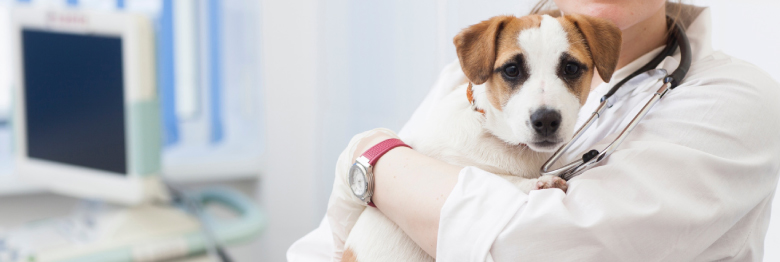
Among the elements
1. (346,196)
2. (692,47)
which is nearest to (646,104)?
(692,47)

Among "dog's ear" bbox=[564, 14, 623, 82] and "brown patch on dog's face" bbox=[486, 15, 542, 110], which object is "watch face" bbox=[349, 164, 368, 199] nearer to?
"brown patch on dog's face" bbox=[486, 15, 542, 110]

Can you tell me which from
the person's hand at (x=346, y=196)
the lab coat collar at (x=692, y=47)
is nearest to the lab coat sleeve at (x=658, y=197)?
the lab coat collar at (x=692, y=47)

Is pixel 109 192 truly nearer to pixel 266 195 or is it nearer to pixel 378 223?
pixel 266 195

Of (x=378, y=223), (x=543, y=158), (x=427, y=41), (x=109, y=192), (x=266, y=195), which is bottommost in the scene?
(x=266, y=195)

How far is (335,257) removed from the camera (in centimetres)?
99

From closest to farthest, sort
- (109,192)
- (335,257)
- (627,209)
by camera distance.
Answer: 1. (627,209)
2. (335,257)
3. (109,192)

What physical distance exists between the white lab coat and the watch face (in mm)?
177

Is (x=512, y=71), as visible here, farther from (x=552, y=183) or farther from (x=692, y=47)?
(x=692, y=47)

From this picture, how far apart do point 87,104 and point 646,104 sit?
58.7 inches

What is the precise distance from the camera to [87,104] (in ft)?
5.25

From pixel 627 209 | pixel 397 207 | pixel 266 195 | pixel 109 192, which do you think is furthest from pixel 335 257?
pixel 266 195

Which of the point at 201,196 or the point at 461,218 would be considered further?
the point at 201,196

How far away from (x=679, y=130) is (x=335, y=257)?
59 centimetres

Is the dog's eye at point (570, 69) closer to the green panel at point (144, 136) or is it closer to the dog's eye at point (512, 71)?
the dog's eye at point (512, 71)
